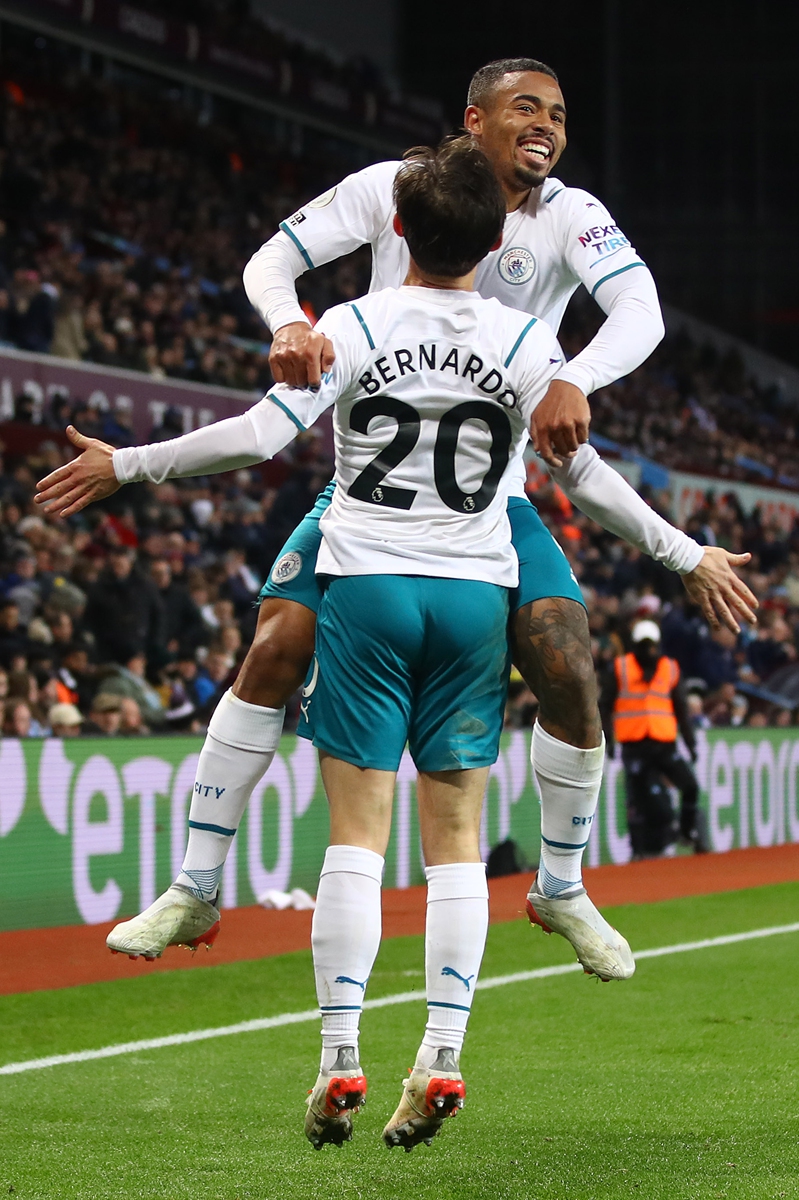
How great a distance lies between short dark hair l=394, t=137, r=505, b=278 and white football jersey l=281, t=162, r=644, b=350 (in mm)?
490

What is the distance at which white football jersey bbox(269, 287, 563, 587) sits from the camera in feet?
11.9

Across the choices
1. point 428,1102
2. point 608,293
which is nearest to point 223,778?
point 428,1102

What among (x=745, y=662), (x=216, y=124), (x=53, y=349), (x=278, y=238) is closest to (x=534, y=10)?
(x=216, y=124)

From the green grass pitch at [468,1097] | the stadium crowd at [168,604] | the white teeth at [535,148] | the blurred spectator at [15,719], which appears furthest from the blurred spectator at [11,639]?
the white teeth at [535,148]

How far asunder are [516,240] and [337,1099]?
91.1 inches

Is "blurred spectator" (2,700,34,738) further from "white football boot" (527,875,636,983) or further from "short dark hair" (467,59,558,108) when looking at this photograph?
"short dark hair" (467,59,558,108)

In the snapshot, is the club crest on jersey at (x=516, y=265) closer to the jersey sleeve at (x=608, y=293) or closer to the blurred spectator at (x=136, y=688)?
the jersey sleeve at (x=608, y=293)

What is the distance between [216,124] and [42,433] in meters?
15.1

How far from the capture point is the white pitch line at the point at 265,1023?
236 inches

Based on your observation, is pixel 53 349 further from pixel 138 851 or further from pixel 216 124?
pixel 216 124

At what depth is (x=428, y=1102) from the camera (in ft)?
11.6

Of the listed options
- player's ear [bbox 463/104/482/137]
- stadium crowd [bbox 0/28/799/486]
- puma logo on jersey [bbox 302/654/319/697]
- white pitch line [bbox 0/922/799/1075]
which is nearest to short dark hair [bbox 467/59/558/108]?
player's ear [bbox 463/104/482/137]

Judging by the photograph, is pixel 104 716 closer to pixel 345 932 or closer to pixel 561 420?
pixel 345 932

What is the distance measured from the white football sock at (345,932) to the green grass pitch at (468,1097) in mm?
722
